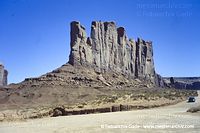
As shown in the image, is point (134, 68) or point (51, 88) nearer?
point (51, 88)

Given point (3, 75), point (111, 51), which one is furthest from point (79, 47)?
point (3, 75)

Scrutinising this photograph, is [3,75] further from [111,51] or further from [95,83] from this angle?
[95,83]

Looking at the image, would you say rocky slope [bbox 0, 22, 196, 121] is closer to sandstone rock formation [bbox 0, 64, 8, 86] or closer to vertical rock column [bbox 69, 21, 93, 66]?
vertical rock column [bbox 69, 21, 93, 66]

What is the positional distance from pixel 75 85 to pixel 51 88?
7596 millimetres

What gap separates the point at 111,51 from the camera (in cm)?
11756

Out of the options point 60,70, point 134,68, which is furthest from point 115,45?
point 60,70

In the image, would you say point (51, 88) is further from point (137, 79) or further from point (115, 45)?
point (137, 79)

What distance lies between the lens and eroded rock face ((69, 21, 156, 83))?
97.3 metres

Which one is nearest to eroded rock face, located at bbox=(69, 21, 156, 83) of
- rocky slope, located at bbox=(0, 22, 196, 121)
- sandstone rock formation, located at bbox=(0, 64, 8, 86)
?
rocky slope, located at bbox=(0, 22, 196, 121)

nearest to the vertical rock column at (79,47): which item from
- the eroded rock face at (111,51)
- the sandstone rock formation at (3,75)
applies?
the eroded rock face at (111,51)

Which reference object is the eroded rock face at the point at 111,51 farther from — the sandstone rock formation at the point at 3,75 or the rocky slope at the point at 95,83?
the sandstone rock formation at the point at 3,75

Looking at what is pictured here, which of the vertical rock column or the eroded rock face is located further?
the eroded rock face

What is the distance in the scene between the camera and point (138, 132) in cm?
2219

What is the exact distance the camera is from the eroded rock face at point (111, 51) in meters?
97.3
